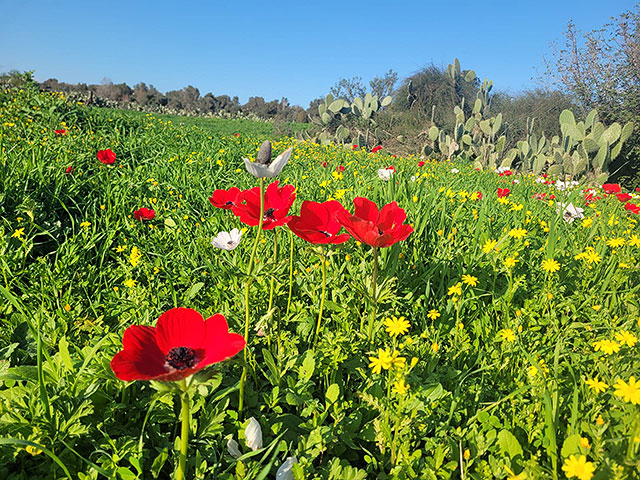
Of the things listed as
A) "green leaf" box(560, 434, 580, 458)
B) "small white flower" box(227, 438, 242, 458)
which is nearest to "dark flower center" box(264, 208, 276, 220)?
"small white flower" box(227, 438, 242, 458)

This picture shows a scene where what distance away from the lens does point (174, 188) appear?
330 centimetres

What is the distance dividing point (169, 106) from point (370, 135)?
85.8ft

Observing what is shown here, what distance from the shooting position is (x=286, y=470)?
104 cm

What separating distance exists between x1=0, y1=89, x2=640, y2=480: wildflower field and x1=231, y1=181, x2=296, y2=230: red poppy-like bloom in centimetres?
1

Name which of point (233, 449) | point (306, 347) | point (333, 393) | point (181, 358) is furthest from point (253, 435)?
point (306, 347)

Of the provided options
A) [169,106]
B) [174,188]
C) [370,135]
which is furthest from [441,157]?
[169,106]

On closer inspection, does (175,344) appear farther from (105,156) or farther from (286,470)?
(105,156)

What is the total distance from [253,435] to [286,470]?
128 millimetres

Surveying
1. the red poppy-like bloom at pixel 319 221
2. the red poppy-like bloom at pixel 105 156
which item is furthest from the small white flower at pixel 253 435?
the red poppy-like bloom at pixel 105 156

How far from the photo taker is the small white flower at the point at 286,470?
1.03 m

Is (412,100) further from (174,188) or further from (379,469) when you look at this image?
(379,469)

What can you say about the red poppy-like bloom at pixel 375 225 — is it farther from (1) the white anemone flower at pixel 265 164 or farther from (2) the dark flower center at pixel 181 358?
(2) the dark flower center at pixel 181 358

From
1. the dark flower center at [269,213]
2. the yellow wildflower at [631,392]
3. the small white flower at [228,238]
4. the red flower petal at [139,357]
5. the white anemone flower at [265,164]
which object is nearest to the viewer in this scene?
the red flower petal at [139,357]

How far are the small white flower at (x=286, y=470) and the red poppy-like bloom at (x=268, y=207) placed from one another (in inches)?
27.7
